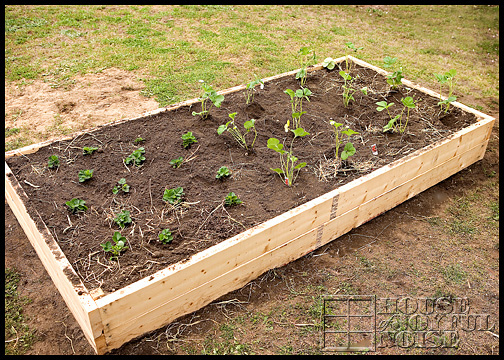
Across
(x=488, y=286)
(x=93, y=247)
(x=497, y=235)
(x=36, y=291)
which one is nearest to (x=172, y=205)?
(x=93, y=247)

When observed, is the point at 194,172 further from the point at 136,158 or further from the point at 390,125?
the point at 390,125

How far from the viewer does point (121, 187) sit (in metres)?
3.46

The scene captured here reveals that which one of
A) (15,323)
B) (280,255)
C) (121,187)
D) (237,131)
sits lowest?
(15,323)

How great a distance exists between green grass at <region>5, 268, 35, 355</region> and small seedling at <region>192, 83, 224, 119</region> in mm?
1817

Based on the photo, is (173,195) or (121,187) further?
(121,187)

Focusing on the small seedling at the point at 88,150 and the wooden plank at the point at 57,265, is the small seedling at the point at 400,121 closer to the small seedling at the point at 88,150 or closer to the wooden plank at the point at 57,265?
the small seedling at the point at 88,150

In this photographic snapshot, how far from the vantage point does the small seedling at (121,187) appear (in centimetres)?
339

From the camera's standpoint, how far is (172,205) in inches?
130

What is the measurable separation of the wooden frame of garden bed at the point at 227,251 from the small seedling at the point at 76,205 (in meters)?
0.21

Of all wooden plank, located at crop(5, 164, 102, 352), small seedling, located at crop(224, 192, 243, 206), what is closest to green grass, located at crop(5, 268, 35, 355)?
wooden plank, located at crop(5, 164, 102, 352)

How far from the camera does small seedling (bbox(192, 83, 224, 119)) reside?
4.00 meters

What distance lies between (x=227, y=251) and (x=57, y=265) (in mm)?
954

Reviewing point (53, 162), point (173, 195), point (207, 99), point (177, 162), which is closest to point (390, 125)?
point (207, 99)
